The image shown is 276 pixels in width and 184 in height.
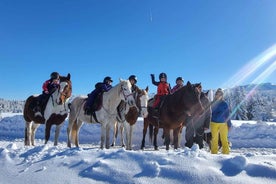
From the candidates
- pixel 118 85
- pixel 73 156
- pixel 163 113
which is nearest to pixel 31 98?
pixel 118 85

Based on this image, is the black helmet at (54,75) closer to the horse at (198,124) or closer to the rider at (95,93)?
the rider at (95,93)

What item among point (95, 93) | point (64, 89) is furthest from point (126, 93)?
point (64, 89)

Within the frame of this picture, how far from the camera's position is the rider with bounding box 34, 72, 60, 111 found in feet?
33.9

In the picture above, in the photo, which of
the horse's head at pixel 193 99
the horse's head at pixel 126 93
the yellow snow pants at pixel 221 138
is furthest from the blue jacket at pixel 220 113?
the horse's head at pixel 126 93

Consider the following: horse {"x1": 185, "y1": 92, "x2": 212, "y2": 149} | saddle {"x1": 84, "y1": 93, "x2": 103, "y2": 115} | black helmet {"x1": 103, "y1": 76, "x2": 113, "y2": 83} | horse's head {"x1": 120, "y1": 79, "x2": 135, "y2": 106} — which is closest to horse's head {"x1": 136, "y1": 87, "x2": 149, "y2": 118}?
black helmet {"x1": 103, "y1": 76, "x2": 113, "y2": 83}

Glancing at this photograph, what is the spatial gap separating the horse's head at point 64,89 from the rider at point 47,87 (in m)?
0.78

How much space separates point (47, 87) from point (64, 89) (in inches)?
60.2

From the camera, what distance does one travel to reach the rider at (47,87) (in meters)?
10.3

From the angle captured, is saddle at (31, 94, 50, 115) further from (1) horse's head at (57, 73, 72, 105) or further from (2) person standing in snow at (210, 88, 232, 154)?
(2) person standing in snow at (210, 88, 232, 154)

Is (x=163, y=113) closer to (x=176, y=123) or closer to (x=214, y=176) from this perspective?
(x=176, y=123)

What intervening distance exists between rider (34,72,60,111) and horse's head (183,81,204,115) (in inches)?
192

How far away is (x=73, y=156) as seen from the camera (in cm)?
468

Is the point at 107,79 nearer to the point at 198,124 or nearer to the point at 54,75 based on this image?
the point at 54,75

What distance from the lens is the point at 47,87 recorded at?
419 inches
